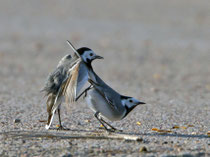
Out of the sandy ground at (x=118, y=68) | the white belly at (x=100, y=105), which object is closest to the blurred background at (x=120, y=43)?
the sandy ground at (x=118, y=68)

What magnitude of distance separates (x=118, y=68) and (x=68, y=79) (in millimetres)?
7156

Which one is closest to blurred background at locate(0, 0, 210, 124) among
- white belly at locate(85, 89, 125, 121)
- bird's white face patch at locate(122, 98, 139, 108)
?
bird's white face patch at locate(122, 98, 139, 108)

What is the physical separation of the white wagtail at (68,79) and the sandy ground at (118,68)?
1.62ft

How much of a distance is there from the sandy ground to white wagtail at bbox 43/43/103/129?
495 millimetres

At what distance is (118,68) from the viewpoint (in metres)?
13.8

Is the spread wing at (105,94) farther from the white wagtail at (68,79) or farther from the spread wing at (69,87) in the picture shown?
the spread wing at (69,87)

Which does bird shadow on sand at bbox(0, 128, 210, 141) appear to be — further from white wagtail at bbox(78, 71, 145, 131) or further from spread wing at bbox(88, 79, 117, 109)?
spread wing at bbox(88, 79, 117, 109)

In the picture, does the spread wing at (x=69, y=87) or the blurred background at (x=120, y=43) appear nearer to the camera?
the spread wing at (x=69, y=87)

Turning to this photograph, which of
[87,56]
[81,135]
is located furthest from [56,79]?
[81,135]

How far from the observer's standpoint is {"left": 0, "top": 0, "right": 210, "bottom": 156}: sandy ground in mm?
6504

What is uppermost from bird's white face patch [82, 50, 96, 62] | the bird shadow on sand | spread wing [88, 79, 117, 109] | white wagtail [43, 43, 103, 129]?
bird's white face patch [82, 50, 96, 62]

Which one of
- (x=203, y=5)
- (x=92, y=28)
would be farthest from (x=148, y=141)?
(x=203, y=5)

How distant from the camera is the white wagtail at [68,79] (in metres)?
6.61

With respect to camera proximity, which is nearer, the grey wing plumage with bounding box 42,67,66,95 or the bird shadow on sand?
the bird shadow on sand
